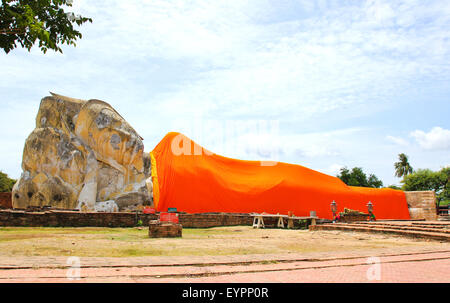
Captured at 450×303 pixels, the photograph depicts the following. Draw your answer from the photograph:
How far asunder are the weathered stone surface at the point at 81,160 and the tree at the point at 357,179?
98.2ft

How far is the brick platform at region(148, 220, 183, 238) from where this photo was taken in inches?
373

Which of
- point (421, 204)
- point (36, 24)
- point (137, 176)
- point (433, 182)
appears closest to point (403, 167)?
point (433, 182)

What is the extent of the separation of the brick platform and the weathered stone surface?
39.4 ft

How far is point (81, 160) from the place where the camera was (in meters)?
21.8

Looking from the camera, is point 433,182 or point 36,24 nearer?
point 36,24

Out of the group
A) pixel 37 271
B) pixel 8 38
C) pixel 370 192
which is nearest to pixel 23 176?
pixel 8 38

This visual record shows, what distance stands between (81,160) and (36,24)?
55.5 ft

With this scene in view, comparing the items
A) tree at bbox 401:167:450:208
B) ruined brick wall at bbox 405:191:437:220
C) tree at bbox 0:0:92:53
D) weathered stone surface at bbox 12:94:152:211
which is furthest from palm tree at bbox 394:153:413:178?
tree at bbox 0:0:92:53

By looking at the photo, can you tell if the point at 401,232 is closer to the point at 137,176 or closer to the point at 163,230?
the point at 163,230

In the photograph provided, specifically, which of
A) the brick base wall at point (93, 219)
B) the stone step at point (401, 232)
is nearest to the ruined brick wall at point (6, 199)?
the brick base wall at point (93, 219)

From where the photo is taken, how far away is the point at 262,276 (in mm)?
4504

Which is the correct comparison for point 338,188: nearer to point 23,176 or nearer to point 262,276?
point 23,176

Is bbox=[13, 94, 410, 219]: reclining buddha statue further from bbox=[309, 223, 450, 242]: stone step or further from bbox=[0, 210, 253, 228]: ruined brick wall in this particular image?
bbox=[309, 223, 450, 242]: stone step

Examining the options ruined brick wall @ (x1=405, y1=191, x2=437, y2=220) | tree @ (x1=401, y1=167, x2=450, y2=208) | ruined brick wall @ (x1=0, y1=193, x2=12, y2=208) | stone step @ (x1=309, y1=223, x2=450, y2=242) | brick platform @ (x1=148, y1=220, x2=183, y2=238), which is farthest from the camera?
tree @ (x1=401, y1=167, x2=450, y2=208)
